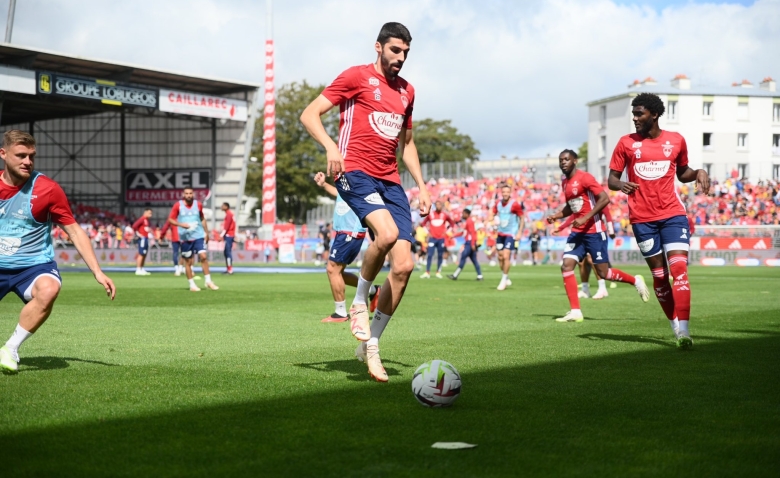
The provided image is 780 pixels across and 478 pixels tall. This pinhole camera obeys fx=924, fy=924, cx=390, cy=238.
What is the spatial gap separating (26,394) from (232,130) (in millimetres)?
54588

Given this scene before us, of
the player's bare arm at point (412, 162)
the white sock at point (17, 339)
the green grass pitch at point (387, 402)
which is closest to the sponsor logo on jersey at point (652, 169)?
the green grass pitch at point (387, 402)

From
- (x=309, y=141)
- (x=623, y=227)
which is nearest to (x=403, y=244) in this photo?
(x=623, y=227)

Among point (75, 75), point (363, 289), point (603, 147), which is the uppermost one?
point (75, 75)

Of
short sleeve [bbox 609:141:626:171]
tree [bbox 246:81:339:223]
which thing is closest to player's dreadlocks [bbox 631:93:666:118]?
short sleeve [bbox 609:141:626:171]

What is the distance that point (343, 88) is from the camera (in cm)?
695

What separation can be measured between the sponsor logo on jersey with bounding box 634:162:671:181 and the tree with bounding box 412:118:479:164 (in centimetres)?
8502

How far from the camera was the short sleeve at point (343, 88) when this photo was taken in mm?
6936

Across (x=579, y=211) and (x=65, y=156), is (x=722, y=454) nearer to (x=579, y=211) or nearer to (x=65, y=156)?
(x=579, y=211)

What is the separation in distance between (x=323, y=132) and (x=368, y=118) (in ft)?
1.72

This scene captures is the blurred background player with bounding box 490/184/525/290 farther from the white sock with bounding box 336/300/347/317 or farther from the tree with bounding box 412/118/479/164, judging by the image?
the tree with bounding box 412/118/479/164

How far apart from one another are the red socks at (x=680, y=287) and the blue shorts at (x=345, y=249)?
458 centimetres

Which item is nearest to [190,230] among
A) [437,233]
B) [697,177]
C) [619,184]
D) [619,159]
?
[437,233]

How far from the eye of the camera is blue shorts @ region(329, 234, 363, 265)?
41.0 ft

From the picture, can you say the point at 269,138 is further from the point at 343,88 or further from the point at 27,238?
the point at 343,88
